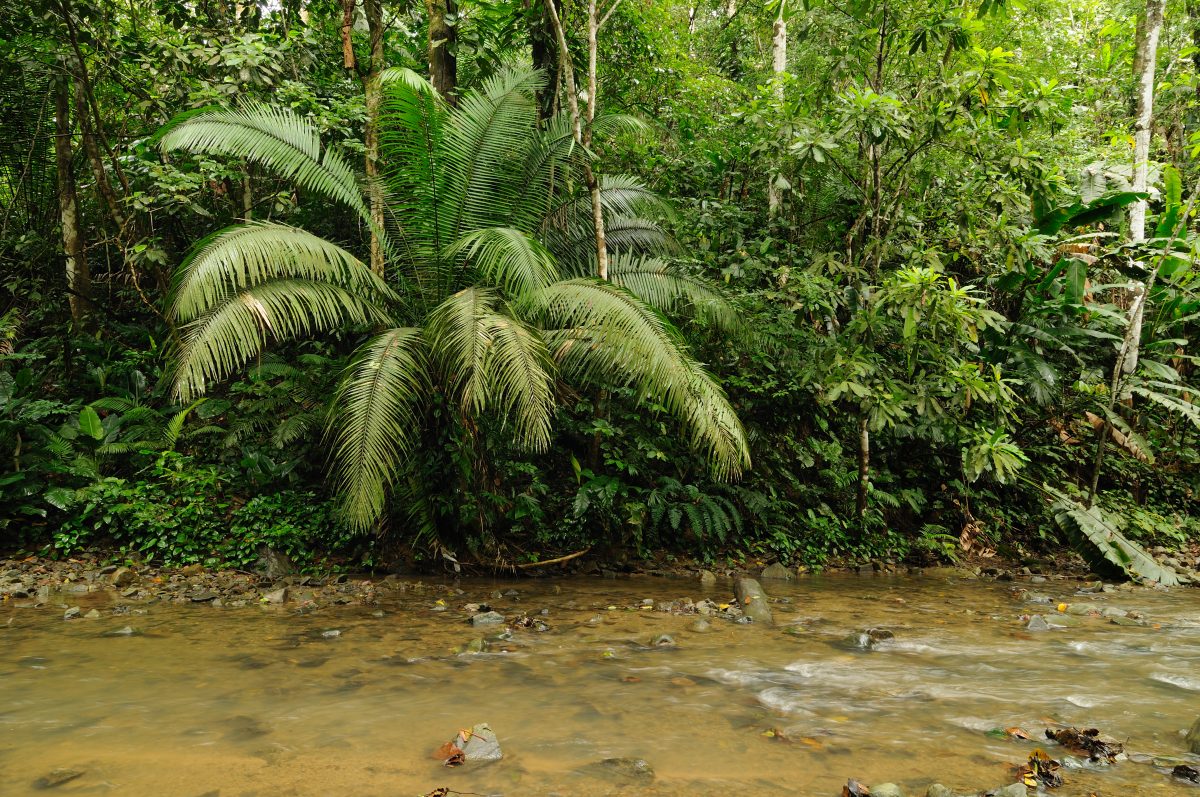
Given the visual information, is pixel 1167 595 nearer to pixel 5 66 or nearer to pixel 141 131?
pixel 141 131

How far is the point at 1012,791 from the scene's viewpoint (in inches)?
95.5

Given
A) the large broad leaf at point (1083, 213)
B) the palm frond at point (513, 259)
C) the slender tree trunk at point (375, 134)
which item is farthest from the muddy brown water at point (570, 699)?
the large broad leaf at point (1083, 213)

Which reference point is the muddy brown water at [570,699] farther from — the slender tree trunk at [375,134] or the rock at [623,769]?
the slender tree trunk at [375,134]

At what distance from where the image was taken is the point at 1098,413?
739 cm

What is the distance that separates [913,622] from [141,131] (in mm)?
8480

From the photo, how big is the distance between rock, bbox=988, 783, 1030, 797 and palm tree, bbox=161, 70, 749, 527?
9.19ft

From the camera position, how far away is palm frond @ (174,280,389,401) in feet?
15.2

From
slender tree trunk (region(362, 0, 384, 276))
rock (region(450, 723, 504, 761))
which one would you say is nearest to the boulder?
rock (region(450, 723, 504, 761))

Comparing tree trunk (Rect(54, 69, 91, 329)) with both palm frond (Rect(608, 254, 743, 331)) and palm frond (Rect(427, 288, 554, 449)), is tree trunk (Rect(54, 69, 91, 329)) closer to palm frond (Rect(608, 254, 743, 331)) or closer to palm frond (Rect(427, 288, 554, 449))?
palm frond (Rect(427, 288, 554, 449))

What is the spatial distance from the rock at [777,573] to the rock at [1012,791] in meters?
4.03

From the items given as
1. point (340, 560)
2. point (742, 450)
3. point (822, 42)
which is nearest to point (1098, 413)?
point (742, 450)

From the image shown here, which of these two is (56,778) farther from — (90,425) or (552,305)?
(90,425)

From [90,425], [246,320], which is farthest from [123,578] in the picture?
[246,320]

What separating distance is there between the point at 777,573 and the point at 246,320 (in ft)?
15.0
